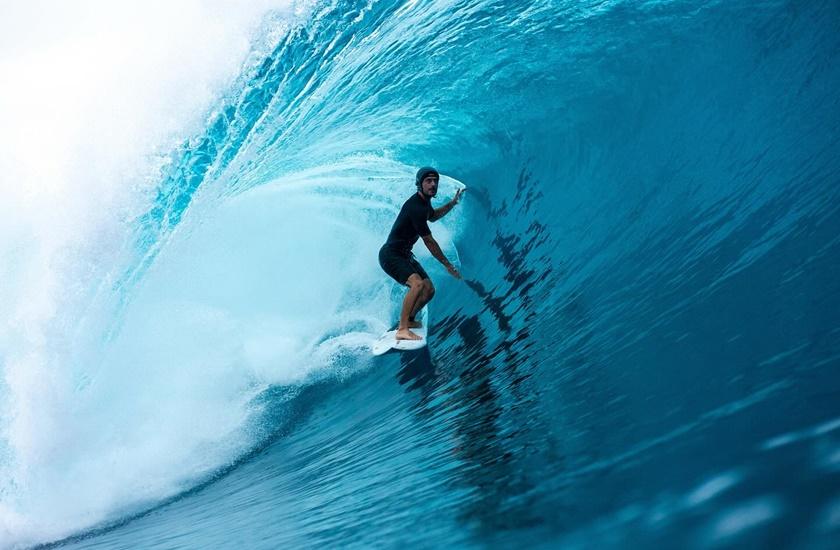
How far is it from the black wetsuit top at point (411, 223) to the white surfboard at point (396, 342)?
2.51ft

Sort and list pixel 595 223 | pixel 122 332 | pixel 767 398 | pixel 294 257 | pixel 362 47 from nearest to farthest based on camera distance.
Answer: pixel 767 398
pixel 595 223
pixel 122 332
pixel 294 257
pixel 362 47

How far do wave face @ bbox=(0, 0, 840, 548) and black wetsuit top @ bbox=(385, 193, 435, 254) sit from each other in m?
0.87

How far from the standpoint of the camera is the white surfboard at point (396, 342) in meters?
6.12

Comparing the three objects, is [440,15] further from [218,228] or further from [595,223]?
[595,223]

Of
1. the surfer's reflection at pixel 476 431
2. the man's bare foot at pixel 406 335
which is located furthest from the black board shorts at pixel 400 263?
the surfer's reflection at pixel 476 431

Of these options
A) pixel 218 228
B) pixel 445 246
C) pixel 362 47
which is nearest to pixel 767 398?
pixel 445 246

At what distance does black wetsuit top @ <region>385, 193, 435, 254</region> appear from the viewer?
A: 580cm

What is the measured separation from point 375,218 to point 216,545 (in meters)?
5.42

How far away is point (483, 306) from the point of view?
615 centimetres

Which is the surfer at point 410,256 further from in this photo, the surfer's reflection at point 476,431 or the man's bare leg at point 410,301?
the surfer's reflection at point 476,431

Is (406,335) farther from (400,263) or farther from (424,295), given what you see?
(400,263)

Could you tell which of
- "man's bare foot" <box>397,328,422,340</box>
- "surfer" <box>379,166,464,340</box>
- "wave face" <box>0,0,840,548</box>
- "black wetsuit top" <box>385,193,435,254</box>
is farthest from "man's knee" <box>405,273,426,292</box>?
"wave face" <box>0,0,840,548</box>

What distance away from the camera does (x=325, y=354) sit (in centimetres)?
672

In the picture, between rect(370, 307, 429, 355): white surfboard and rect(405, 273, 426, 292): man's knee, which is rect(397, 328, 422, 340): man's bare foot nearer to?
rect(370, 307, 429, 355): white surfboard
